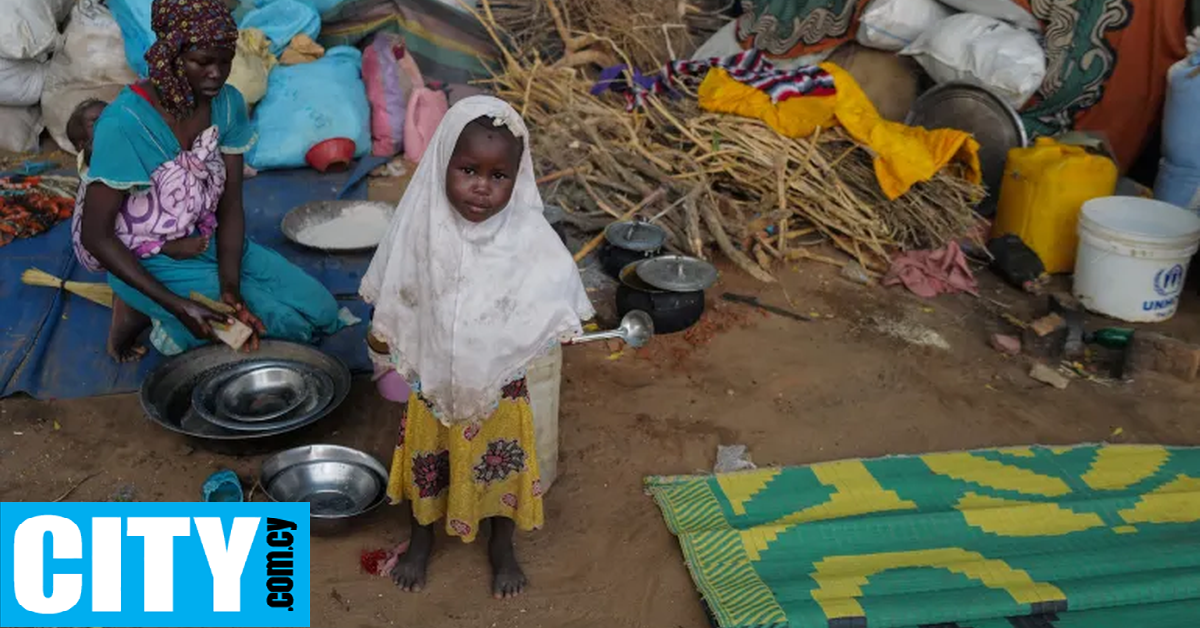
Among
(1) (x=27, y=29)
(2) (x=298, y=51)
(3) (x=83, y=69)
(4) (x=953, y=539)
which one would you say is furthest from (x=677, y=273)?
(1) (x=27, y=29)

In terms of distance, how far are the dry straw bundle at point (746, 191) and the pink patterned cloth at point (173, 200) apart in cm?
180

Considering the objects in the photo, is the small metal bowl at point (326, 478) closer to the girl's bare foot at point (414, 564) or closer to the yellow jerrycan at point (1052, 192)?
the girl's bare foot at point (414, 564)

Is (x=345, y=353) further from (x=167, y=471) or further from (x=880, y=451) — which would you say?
(x=880, y=451)

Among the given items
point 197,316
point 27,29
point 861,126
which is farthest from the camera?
point 27,29

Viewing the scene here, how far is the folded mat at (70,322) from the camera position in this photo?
3525 mm

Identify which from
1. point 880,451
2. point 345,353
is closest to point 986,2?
point 880,451

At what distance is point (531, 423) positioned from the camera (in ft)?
8.22

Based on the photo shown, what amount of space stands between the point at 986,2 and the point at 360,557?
A: 14.1 ft

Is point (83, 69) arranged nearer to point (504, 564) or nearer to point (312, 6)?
point (312, 6)

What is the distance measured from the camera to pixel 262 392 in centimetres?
333

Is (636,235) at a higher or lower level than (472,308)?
lower

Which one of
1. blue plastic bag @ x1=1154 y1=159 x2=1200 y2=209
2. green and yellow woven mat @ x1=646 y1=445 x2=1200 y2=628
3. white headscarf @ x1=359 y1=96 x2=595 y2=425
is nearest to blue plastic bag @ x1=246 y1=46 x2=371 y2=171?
green and yellow woven mat @ x1=646 y1=445 x2=1200 y2=628

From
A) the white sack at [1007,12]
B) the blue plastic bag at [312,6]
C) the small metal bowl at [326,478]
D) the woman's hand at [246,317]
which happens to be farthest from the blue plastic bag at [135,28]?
the white sack at [1007,12]

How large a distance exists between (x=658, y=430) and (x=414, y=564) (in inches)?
Result: 40.6
